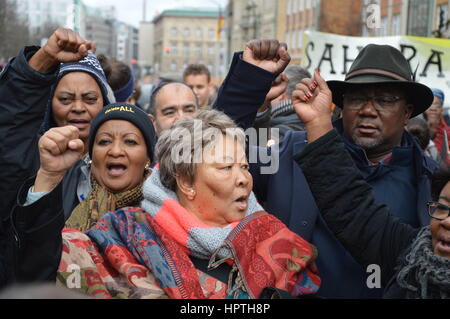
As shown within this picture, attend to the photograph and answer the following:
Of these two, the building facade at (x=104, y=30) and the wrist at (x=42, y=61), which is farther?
the building facade at (x=104, y=30)

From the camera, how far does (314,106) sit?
283 cm

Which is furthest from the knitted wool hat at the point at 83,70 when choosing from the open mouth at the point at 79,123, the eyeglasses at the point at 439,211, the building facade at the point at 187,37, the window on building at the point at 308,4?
the building facade at the point at 187,37

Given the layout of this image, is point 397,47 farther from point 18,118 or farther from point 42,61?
point 18,118

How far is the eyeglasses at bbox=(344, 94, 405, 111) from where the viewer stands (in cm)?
323

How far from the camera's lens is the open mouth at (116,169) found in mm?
3414

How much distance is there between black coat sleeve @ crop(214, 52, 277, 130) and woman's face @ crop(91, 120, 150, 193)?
530 millimetres

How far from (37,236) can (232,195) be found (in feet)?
3.01

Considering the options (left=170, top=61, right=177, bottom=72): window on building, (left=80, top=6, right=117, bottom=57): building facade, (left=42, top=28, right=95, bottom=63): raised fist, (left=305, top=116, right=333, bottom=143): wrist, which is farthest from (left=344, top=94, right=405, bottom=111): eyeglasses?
(left=80, top=6, right=117, bottom=57): building facade

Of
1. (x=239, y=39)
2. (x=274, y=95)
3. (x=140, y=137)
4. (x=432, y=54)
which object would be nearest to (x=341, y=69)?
(x=432, y=54)

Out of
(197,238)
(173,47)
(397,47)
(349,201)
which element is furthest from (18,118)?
(173,47)

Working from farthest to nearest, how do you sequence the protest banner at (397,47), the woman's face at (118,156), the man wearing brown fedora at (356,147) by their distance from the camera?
the protest banner at (397,47) < the woman's face at (118,156) < the man wearing brown fedora at (356,147)

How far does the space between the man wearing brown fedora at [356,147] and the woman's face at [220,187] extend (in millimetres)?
352

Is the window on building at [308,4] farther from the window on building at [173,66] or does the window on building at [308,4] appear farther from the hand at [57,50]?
the window on building at [173,66]
